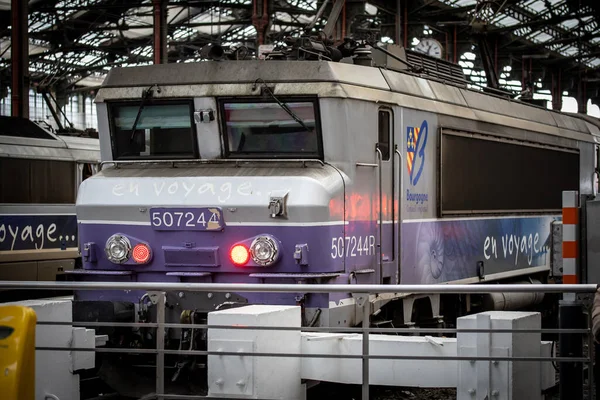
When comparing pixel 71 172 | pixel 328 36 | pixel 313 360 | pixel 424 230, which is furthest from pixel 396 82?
pixel 71 172

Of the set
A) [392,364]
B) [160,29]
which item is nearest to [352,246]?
[392,364]

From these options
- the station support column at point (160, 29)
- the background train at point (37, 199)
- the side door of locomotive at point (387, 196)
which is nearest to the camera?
the side door of locomotive at point (387, 196)

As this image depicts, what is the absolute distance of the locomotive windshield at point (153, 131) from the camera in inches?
411

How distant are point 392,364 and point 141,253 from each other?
2.85 metres

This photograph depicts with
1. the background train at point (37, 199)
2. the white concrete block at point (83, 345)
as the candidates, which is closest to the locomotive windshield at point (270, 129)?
the white concrete block at point (83, 345)

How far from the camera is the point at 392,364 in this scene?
872cm

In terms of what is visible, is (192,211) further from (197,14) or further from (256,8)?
(197,14)

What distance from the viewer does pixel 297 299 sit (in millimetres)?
9375

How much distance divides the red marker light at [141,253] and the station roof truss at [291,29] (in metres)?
26.8

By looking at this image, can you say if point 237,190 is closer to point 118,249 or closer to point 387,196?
point 118,249

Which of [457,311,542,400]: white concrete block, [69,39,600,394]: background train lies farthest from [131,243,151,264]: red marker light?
[457,311,542,400]: white concrete block

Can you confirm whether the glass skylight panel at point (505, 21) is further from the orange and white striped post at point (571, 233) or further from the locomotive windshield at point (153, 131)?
the orange and white striped post at point (571, 233)

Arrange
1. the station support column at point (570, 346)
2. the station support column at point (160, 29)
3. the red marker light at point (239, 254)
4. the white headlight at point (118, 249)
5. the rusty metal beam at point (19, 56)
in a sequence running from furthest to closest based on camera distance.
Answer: the station support column at point (160, 29) < the rusty metal beam at point (19, 56) < the white headlight at point (118, 249) < the red marker light at point (239, 254) < the station support column at point (570, 346)

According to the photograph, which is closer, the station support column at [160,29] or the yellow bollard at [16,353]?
the yellow bollard at [16,353]
